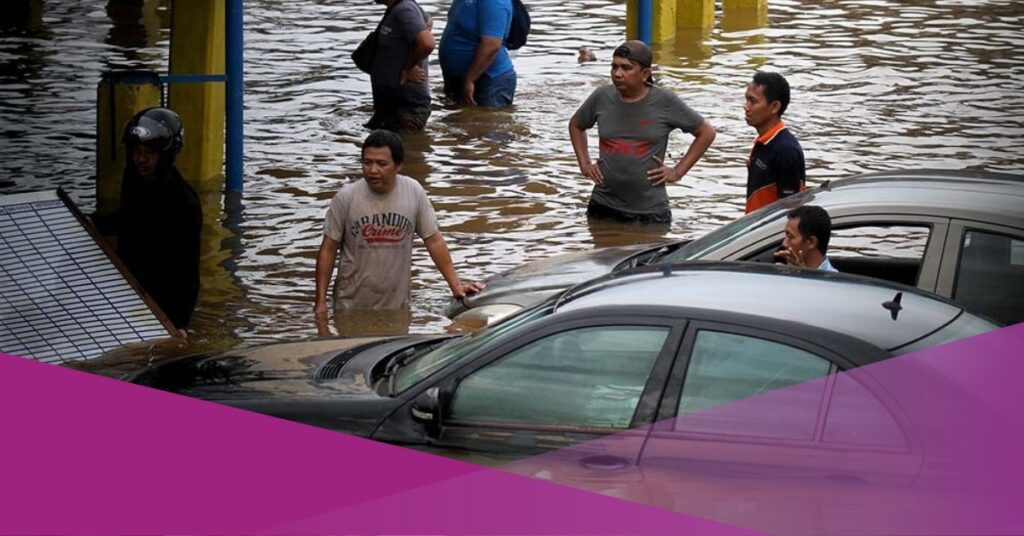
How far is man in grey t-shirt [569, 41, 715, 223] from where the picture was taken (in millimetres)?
11242

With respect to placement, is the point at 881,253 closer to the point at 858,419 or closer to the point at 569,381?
the point at 569,381

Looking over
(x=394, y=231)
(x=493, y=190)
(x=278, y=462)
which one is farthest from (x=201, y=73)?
(x=278, y=462)

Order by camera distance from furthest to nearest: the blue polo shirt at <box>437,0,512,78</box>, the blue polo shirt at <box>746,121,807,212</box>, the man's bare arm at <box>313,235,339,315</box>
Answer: the blue polo shirt at <box>437,0,512,78</box>
the blue polo shirt at <box>746,121,807,212</box>
the man's bare arm at <box>313,235,339,315</box>

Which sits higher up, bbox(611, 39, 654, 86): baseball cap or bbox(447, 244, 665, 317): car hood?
bbox(611, 39, 654, 86): baseball cap

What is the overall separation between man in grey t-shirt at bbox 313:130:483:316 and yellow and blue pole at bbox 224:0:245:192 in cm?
421

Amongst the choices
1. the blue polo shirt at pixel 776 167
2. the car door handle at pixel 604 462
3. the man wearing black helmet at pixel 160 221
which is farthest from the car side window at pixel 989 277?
the man wearing black helmet at pixel 160 221

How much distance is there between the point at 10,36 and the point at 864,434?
1745 centimetres

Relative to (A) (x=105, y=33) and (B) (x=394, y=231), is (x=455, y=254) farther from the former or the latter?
(A) (x=105, y=33)

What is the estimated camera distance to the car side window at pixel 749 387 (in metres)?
5.41

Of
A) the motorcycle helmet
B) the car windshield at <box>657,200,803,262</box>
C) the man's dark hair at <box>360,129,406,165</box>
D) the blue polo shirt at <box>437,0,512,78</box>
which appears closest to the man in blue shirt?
the blue polo shirt at <box>437,0,512,78</box>

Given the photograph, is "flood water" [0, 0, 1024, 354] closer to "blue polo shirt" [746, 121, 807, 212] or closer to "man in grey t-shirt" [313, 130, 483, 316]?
"man in grey t-shirt" [313, 130, 483, 316]

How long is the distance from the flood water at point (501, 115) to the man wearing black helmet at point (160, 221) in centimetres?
101

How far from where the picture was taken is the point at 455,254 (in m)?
11.8
